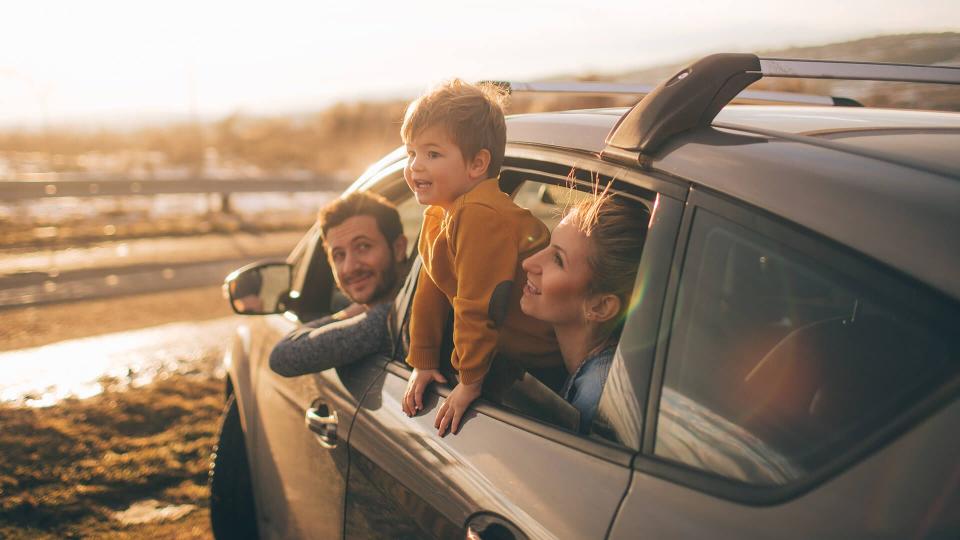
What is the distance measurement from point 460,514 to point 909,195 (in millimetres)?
1072

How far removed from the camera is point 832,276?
1.26 meters

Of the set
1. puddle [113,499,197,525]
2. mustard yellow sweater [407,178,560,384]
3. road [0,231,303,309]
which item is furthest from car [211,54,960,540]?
road [0,231,303,309]

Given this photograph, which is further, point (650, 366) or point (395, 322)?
point (395, 322)

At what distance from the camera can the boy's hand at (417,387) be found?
7.13ft

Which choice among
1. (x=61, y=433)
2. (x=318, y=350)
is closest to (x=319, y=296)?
(x=318, y=350)

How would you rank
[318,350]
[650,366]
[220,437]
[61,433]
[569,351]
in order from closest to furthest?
1. [650,366]
2. [569,351]
3. [318,350]
4. [220,437]
5. [61,433]

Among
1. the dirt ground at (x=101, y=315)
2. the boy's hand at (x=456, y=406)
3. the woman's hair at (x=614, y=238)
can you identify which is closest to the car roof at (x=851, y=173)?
the woman's hair at (x=614, y=238)

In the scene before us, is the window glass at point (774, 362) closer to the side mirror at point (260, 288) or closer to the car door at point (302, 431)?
the car door at point (302, 431)

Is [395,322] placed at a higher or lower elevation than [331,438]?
higher

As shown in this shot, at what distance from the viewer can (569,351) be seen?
2146 mm

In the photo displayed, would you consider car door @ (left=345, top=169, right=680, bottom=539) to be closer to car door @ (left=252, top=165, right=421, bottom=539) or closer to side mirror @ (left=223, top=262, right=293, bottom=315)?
car door @ (left=252, top=165, right=421, bottom=539)

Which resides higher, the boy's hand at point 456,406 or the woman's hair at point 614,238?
the woman's hair at point 614,238

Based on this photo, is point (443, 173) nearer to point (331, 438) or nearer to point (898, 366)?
point (331, 438)

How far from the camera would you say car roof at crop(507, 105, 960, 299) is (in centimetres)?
117
